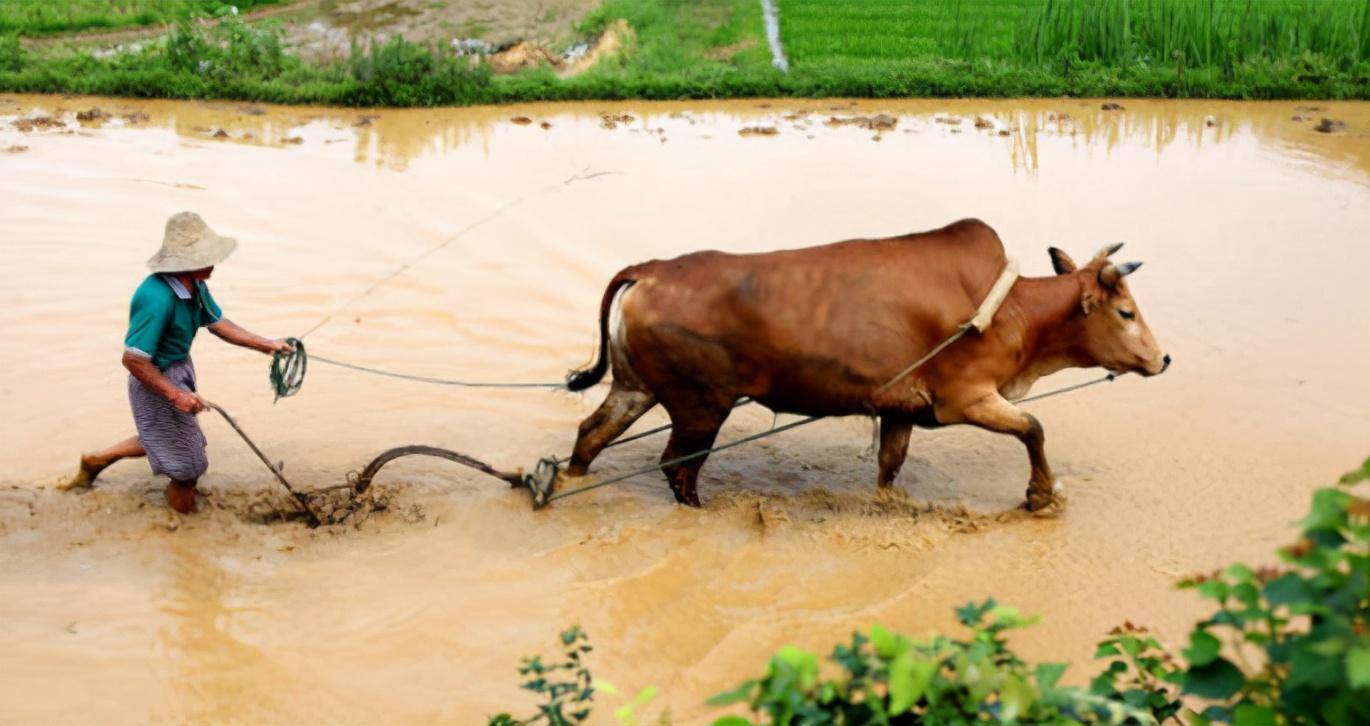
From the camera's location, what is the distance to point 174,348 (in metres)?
5.38

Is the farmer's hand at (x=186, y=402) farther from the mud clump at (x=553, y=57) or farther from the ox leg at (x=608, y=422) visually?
the mud clump at (x=553, y=57)

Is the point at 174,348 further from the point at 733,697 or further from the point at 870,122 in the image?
the point at 870,122

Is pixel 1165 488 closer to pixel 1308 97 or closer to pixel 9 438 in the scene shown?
pixel 9 438

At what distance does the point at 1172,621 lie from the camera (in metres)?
5.02

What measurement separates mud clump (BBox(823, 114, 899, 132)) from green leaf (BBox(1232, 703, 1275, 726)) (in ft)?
35.5

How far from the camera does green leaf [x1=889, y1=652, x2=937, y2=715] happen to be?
233cm

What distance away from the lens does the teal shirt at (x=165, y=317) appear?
5.19 metres

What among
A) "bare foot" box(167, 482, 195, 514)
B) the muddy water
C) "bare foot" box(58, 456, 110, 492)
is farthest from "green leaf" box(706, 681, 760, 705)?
"bare foot" box(58, 456, 110, 492)

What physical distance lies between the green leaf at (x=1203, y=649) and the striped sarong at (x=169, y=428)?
4.18 meters

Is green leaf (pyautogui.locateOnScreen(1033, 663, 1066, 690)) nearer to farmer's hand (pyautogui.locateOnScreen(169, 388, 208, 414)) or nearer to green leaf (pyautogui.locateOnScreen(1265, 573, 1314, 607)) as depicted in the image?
green leaf (pyautogui.locateOnScreen(1265, 573, 1314, 607))

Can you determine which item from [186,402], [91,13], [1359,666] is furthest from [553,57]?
[1359,666]

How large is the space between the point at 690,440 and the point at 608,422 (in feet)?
1.34

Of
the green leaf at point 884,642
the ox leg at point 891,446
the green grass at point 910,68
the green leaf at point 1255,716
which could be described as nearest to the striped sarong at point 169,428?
the ox leg at point 891,446

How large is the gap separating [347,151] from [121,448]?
682 centimetres
